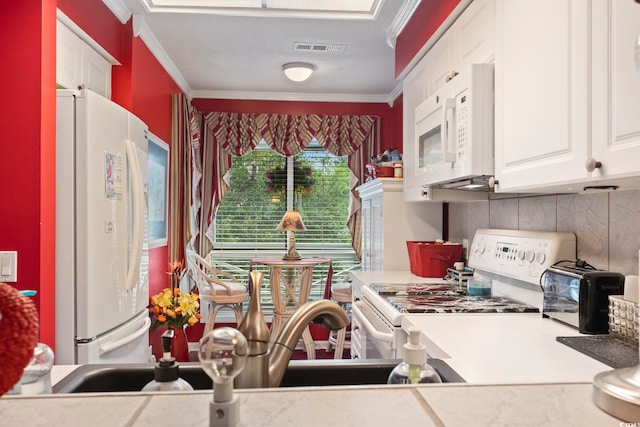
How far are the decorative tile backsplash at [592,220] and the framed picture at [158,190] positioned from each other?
2309 mm

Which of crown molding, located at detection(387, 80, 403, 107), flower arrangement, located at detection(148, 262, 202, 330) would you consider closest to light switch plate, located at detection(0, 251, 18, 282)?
flower arrangement, located at detection(148, 262, 202, 330)

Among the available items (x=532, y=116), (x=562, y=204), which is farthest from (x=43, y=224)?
(x=562, y=204)

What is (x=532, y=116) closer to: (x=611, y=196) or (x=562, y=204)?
(x=611, y=196)

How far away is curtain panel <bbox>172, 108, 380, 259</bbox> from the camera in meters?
4.82

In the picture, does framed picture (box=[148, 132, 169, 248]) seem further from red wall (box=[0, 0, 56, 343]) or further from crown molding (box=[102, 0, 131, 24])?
red wall (box=[0, 0, 56, 343])

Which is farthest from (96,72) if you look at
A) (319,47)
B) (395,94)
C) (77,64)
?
(395,94)

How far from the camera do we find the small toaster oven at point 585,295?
1.40 meters

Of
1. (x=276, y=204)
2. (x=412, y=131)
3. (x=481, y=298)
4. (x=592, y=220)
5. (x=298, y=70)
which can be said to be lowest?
(x=481, y=298)

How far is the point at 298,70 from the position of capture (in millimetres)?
3854

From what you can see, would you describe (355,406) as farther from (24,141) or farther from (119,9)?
(119,9)

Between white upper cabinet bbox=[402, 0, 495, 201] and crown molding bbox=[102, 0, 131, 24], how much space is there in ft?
5.82

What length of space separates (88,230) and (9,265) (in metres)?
0.30

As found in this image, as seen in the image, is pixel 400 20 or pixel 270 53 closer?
pixel 400 20

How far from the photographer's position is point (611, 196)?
1.57 meters
